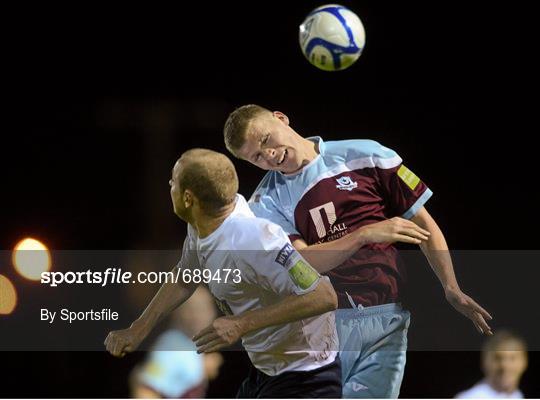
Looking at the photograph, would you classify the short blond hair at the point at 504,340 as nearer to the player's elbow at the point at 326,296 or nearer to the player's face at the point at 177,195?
the player's elbow at the point at 326,296

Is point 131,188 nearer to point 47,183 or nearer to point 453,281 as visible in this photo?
point 47,183

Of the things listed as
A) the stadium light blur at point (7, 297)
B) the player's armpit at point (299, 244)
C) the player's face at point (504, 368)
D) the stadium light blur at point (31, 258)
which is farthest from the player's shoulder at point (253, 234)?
the stadium light blur at point (7, 297)

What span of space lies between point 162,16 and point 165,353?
11.1 ft

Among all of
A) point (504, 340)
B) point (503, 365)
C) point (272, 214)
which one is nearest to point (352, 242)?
point (272, 214)

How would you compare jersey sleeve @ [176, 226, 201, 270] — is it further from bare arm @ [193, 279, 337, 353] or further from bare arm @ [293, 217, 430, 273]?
bare arm @ [293, 217, 430, 273]

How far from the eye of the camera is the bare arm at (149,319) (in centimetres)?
476

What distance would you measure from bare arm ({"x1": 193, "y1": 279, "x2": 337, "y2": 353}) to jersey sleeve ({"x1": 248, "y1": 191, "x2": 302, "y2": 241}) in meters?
0.52

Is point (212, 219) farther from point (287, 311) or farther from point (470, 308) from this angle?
point (470, 308)

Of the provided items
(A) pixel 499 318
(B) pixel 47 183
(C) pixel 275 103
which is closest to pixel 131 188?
(B) pixel 47 183

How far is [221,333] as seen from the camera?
450 centimetres

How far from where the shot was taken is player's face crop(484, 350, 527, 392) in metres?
6.48

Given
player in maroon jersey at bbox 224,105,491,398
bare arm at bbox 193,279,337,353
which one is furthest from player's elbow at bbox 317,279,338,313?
player in maroon jersey at bbox 224,105,491,398

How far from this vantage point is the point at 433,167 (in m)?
7.32

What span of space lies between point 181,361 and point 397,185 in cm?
207
